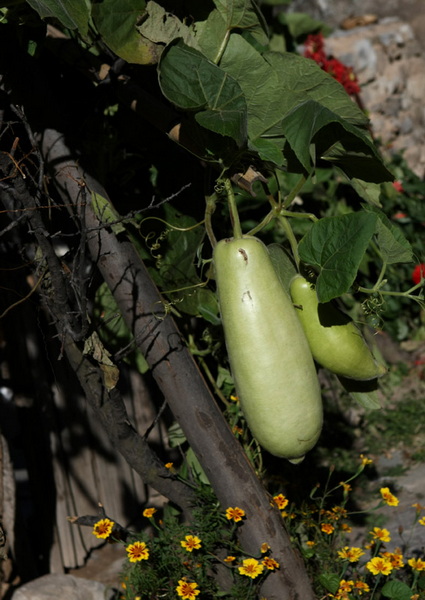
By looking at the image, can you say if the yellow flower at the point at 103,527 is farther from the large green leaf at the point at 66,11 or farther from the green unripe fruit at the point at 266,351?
the large green leaf at the point at 66,11

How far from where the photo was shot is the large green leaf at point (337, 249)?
117 centimetres

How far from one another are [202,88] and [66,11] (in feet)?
0.81

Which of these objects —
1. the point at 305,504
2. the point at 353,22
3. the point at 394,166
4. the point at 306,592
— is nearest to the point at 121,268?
the point at 306,592

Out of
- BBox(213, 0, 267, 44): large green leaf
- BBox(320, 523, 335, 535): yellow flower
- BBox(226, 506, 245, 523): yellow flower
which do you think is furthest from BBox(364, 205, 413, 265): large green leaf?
BBox(320, 523, 335, 535): yellow flower

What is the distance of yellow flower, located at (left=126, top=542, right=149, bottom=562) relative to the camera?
192cm

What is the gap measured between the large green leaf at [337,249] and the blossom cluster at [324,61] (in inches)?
123

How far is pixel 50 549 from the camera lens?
2.93 metres

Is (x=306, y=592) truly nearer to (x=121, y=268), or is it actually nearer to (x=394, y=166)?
(x=121, y=268)

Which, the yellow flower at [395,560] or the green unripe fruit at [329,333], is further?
the yellow flower at [395,560]

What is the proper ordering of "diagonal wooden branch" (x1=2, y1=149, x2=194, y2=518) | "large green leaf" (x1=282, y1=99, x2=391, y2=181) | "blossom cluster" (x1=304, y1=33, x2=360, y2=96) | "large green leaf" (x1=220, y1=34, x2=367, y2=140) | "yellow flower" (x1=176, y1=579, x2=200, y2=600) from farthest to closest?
"blossom cluster" (x1=304, y1=33, x2=360, y2=96)
"yellow flower" (x1=176, y1=579, x2=200, y2=600)
"diagonal wooden branch" (x1=2, y1=149, x2=194, y2=518)
"large green leaf" (x1=220, y1=34, x2=367, y2=140)
"large green leaf" (x1=282, y1=99, x2=391, y2=181)

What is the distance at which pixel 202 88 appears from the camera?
123 cm

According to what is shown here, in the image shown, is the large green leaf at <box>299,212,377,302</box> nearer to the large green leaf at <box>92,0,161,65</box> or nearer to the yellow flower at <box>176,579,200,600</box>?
the large green leaf at <box>92,0,161,65</box>

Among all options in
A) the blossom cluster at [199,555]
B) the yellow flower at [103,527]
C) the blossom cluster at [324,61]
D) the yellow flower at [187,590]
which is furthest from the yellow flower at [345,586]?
the blossom cluster at [324,61]

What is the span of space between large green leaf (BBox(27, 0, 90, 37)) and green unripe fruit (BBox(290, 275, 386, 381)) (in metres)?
0.56
